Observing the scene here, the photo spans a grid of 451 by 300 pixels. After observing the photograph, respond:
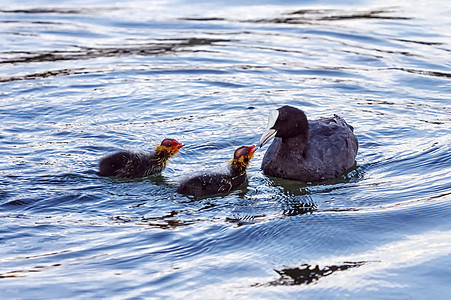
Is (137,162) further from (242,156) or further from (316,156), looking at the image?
A: (316,156)

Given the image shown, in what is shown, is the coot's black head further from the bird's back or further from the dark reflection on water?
the dark reflection on water

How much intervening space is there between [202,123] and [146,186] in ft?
7.31

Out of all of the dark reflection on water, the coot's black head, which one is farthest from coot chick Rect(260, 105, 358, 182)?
the dark reflection on water

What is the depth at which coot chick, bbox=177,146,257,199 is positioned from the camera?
7.09 m

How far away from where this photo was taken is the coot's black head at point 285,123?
7.73 meters

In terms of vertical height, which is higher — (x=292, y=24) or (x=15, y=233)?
(x=292, y=24)

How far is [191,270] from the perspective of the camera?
5.46 meters

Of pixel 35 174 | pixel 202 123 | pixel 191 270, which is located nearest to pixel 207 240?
pixel 191 270

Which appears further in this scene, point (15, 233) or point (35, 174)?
point (35, 174)

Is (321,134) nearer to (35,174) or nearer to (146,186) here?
(146,186)

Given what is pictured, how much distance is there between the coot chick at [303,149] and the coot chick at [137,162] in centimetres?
105

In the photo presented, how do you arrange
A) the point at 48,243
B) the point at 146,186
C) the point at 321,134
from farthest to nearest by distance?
the point at 321,134
the point at 146,186
the point at 48,243

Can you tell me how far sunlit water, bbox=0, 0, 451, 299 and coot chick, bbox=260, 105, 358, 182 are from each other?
0.58ft

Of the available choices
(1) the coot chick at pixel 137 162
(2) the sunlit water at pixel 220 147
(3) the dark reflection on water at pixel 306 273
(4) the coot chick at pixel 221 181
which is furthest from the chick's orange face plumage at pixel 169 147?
(3) the dark reflection on water at pixel 306 273
